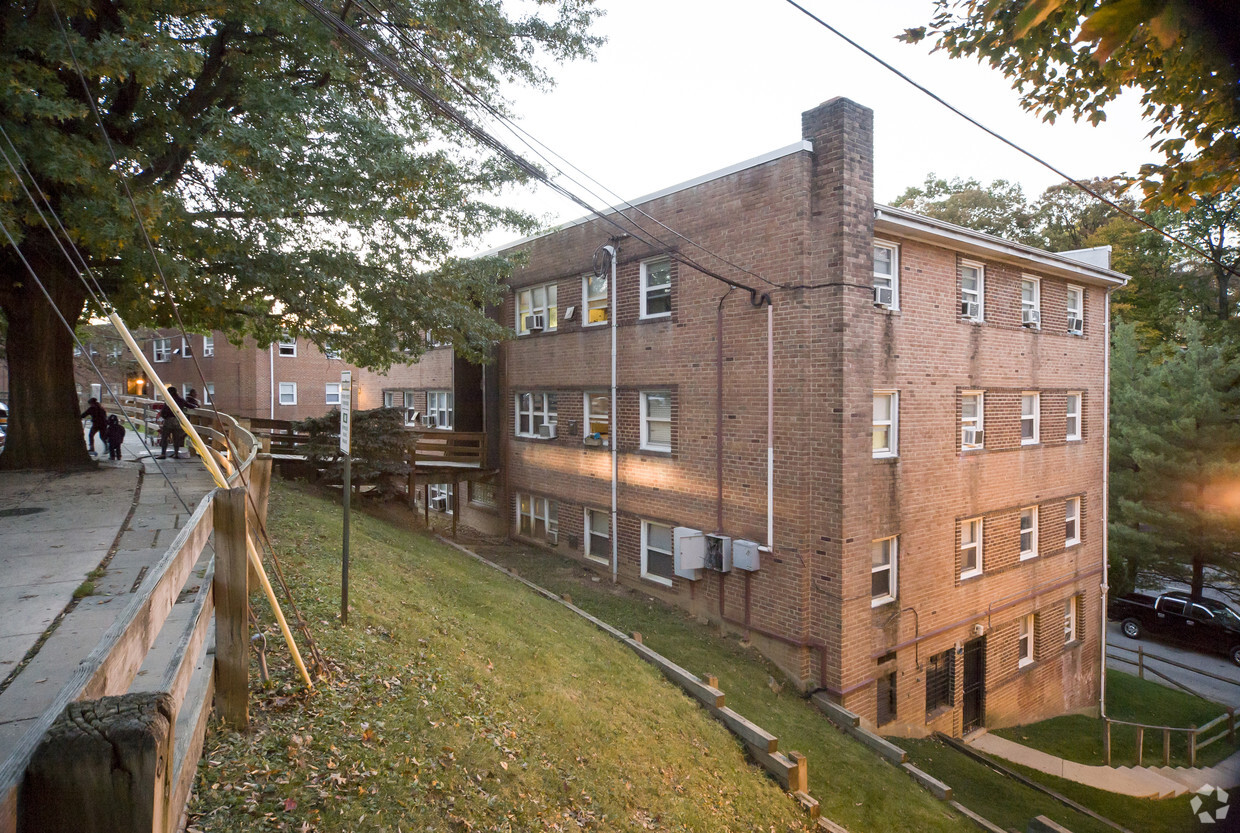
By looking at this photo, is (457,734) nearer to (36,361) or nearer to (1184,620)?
(36,361)

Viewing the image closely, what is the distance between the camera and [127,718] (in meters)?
1.85

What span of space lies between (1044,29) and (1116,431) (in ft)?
87.7

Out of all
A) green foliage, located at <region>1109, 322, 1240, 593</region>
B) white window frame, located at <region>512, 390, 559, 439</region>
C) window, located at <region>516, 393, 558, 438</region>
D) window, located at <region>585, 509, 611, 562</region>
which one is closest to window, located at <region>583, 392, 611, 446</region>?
white window frame, located at <region>512, 390, 559, 439</region>

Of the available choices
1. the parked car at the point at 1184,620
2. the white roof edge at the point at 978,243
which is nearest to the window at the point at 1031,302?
the white roof edge at the point at 978,243

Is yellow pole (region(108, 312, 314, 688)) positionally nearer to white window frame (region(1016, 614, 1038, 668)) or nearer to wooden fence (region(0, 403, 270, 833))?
wooden fence (region(0, 403, 270, 833))

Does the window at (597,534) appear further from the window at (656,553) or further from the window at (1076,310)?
the window at (1076,310)

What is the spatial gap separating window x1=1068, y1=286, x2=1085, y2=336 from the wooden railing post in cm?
2076

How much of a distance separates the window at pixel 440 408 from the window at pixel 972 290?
17.1 metres

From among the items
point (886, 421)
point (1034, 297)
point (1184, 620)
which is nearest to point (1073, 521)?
point (1034, 297)

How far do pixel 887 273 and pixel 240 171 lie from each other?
12.1 metres

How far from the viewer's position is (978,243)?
49.0ft

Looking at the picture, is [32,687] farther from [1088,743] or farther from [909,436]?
[1088,743]

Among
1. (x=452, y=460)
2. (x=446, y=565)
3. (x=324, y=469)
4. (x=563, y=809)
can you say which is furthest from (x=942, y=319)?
(x=324, y=469)

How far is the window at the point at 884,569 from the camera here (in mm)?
13742
